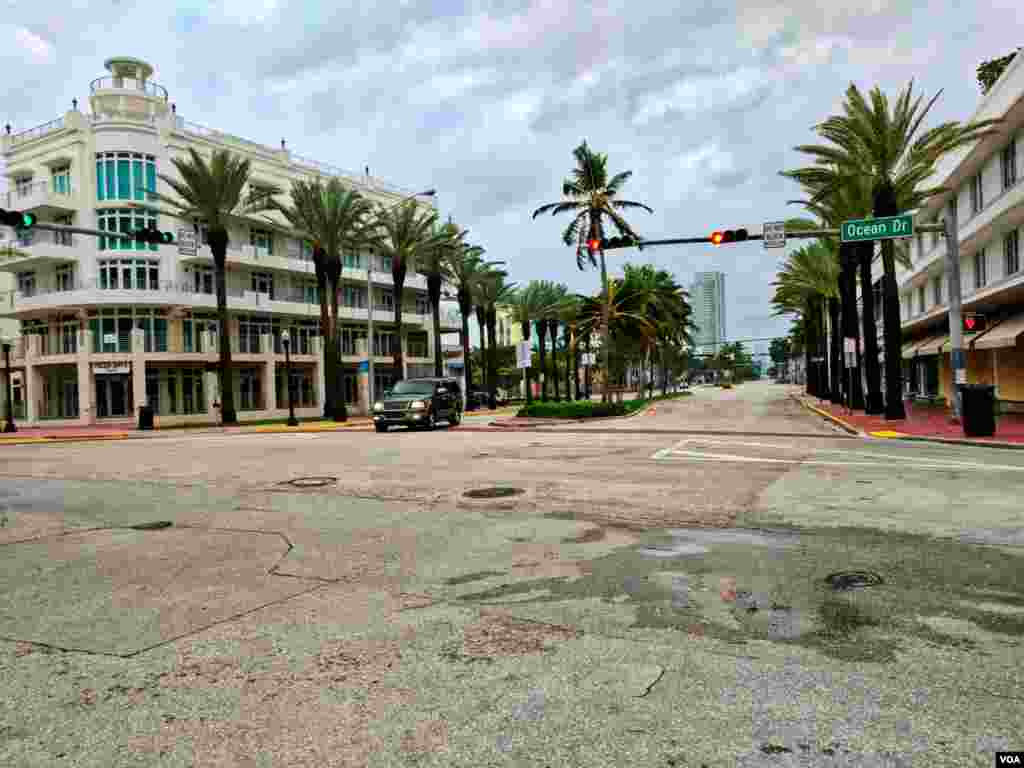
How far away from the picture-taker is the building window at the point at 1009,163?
24891 millimetres

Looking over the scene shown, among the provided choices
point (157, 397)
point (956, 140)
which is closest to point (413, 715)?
point (956, 140)

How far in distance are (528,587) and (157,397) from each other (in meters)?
44.3

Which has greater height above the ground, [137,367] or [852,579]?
[137,367]

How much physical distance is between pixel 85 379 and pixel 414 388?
Result: 25.0 m

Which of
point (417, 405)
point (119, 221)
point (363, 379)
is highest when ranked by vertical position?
point (119, 221)

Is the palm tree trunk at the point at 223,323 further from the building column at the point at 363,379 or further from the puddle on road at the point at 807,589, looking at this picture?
the puddle on road at the point at 807,589

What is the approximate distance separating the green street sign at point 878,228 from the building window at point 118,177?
39.3 metres

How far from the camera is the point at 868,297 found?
28328 millimetres

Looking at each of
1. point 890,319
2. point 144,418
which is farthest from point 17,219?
point 890,319

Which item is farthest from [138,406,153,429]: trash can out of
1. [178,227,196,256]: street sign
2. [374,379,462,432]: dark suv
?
[178,227,196,256]: street sign

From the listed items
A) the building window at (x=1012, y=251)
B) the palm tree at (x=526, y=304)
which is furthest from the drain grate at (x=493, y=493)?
the palm tree at (x=526, y=304)

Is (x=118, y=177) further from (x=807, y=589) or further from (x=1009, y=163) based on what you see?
(x=807, y=589)

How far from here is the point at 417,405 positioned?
2636 centimetres

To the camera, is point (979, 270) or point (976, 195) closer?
point (976, 195)
